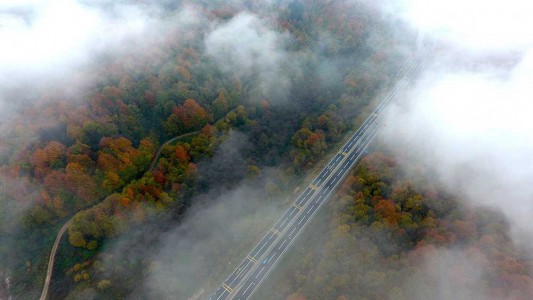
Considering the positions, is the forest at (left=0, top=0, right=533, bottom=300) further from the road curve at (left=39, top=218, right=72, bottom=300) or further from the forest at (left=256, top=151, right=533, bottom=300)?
the road curve at (left=39, top=218, right=72, bottom=300)

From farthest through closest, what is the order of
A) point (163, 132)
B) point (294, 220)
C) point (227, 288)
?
point (163, 132) < point (294, 220) < point (227, 288)

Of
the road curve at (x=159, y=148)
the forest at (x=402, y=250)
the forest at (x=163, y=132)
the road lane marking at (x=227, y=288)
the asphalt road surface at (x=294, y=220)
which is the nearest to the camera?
the forest at (x=402, y=250)

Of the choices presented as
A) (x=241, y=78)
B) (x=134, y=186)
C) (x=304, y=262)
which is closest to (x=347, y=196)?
(x=304, y=262)

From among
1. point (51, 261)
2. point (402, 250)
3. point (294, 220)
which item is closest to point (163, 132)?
point (51, 261)

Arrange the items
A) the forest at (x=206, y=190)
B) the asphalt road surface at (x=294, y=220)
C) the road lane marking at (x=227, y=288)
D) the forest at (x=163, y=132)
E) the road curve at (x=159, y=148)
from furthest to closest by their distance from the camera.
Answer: the road curve at (x=159, y=148) → the forest at (x=163, y=132) → the asphalt road surface at (x=294, y=220) → the road lane marking at (x=227, y=288) → the forest at (x=206, y=190)

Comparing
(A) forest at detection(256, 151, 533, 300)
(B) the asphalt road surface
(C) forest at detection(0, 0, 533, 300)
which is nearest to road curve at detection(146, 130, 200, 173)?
(C) forest at detection(0, 0, 533, 300)

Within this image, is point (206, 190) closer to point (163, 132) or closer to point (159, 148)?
point (159, 148)

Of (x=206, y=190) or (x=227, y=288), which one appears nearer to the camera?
(x=227, y=288)

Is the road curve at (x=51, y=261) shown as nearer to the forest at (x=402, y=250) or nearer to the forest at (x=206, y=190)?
the forest at (x=206, y=190)

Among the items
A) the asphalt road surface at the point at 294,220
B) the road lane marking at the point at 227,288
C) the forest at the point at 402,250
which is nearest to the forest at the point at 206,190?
the forest at the point at 402,250
